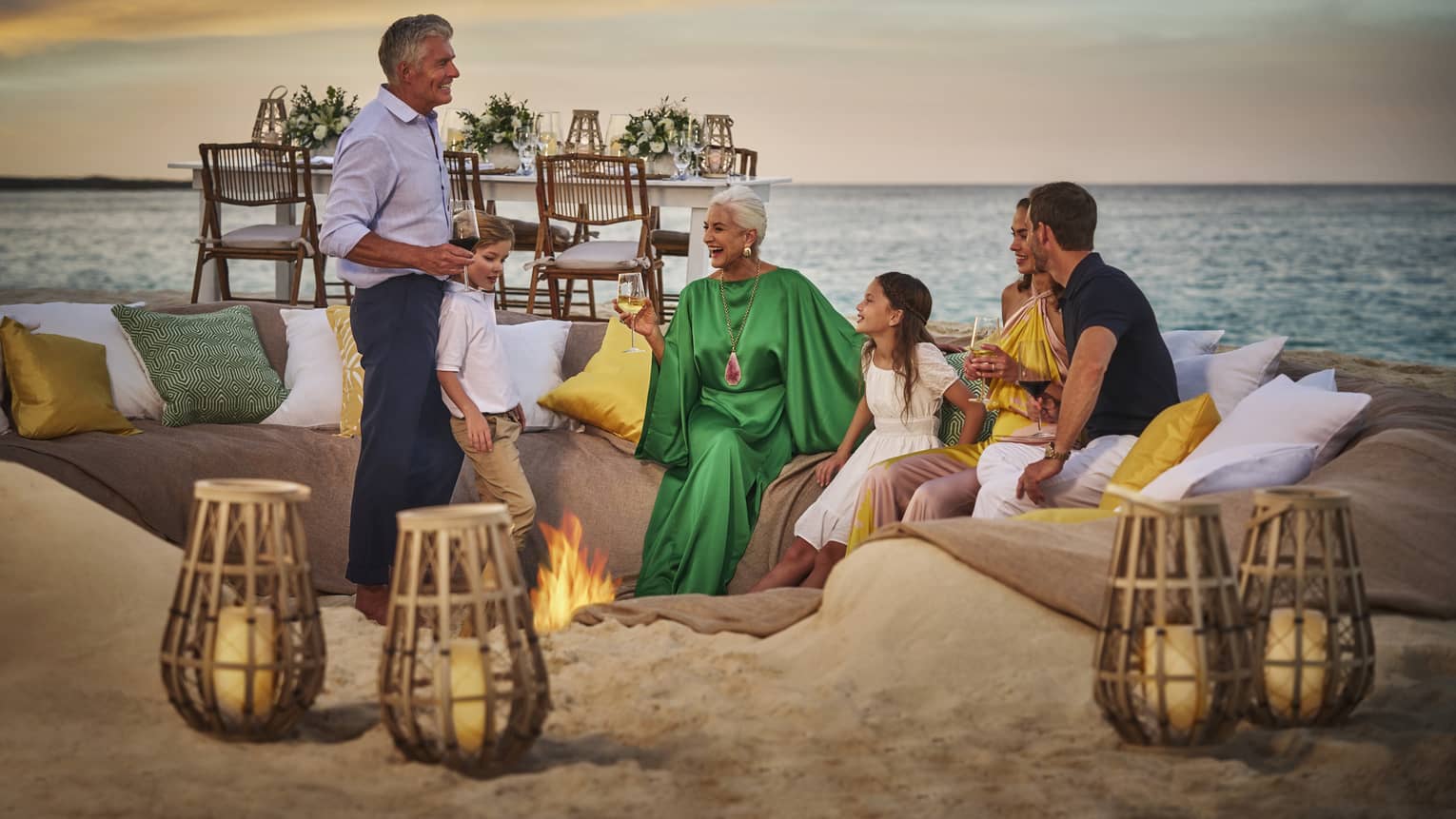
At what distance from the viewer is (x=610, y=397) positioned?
15.2 feet

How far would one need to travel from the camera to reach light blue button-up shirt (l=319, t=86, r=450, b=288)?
3453 millimetres

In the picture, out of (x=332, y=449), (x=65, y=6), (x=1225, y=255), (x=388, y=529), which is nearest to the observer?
(x=388, y=529)

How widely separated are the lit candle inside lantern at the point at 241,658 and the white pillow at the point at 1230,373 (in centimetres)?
269

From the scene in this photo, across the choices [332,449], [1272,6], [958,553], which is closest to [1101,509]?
[958,553]

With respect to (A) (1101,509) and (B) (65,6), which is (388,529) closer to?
(A) (1101,509)

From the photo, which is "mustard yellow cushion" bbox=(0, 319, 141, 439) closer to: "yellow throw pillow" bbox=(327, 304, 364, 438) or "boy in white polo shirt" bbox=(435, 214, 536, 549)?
"yellow throw pillow" bbox=(327, 304, 364, 438)

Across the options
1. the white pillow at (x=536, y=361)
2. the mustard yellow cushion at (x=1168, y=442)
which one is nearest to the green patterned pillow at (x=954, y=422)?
the mustard yellow cushion at (x=1168, y=442)

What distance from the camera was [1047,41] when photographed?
22.9 m

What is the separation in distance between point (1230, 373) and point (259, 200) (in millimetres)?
5243

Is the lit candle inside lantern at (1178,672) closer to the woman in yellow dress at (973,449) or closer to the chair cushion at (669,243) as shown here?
the woman in yellow dress at (973,449)

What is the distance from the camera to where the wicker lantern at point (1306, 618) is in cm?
230

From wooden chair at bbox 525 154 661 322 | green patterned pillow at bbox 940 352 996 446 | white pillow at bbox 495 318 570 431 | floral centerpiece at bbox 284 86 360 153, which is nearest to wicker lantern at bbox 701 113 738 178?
wooden chair at bbox 525 154 661 322

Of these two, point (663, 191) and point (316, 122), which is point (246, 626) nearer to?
point (663, 191)

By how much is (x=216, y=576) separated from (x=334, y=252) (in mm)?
1407
